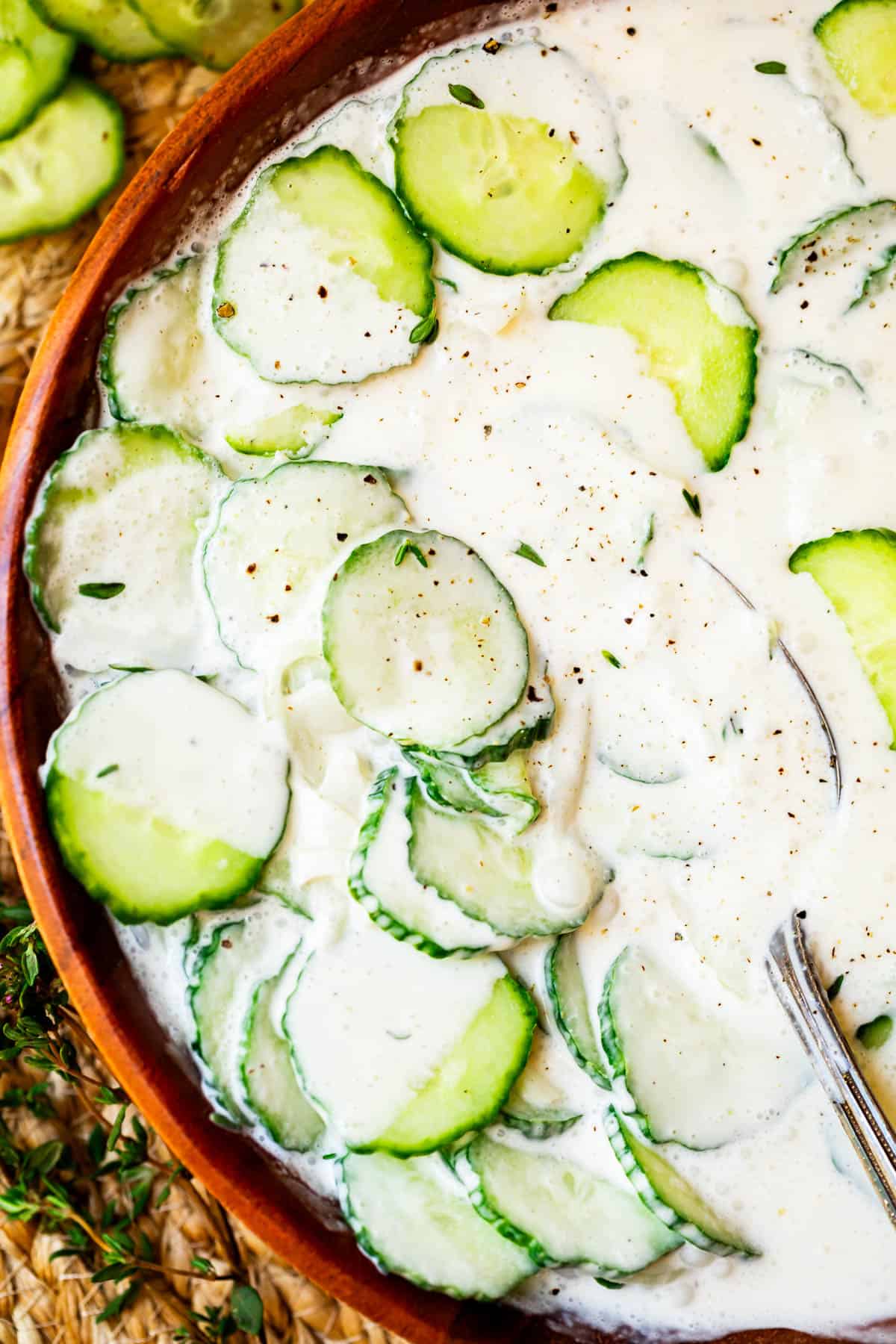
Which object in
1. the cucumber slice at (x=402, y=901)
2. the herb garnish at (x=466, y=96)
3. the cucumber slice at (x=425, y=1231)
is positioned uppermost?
the herb garnish at (x=466, y=96)

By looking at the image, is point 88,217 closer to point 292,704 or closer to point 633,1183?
point 292,704

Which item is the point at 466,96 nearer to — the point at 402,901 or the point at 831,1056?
the point at 402,901

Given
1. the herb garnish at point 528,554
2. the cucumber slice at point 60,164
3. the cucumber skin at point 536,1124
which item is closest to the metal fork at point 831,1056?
the cucumber skin at point 536,1124

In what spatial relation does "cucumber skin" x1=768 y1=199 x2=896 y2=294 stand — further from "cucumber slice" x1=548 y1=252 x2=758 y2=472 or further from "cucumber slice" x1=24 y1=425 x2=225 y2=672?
"cucumber slice" x1=24 y1=425 x2=225 y2=672

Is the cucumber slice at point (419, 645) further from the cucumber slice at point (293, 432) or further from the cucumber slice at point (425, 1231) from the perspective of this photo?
the cucumber slice at point (425, 1231)

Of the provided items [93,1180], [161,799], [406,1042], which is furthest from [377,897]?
[93,1180]

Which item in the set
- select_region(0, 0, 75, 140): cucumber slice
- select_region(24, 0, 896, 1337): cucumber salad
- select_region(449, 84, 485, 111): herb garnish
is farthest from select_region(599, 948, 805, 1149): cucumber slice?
select_region(0, 0, 75, 140): cucumber slice
